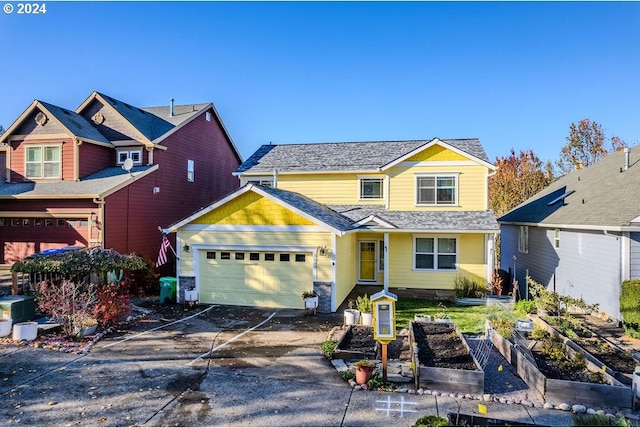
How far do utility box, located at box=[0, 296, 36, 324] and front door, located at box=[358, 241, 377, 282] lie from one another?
1230cm

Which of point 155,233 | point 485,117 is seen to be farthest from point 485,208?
point 155,233

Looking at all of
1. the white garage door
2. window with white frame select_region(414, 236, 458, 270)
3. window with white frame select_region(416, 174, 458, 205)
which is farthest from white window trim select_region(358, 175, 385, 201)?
the white garage door

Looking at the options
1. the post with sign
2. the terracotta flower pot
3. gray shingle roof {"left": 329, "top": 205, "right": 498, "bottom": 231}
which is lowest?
the terracotta flower pot

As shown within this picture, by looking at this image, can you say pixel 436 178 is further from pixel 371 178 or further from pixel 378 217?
pixel 378 217

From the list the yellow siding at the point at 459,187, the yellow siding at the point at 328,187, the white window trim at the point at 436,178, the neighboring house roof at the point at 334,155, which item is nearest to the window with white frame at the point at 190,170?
the neighboring house roof at the point at 334,155

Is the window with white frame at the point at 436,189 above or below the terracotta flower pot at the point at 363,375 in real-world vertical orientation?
above

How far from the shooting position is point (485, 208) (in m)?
16.7

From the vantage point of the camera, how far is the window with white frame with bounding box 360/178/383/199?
1833cm

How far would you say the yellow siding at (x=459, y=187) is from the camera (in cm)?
1661

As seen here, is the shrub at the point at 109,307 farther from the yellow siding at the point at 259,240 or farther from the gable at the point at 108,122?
the gable at the point at 108,122

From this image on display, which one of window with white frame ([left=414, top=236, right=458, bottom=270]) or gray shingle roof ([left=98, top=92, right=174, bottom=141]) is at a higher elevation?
gray shingle roof ([left=98, top=92, right=174, bottom=141])

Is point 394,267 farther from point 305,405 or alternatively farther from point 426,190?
point 305,405

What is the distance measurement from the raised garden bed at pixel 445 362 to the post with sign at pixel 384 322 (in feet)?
2.17

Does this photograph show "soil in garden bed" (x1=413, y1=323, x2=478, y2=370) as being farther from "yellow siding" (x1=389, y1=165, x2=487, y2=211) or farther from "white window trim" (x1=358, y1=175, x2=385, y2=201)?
"white window trim" (x1=358, y1=175, x2=385, y2=201)
